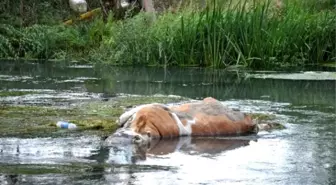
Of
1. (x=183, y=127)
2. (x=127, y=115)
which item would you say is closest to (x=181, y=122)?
(x=183, y=127)

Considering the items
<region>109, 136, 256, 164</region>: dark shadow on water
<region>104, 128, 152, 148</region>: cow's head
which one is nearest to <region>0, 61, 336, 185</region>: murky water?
<region>109, 136, 256, 164</region>: dark shadow on water

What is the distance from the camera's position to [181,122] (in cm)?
670

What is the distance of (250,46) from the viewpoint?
1477cm

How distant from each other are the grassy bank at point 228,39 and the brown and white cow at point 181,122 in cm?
760

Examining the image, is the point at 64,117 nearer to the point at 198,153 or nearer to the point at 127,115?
the point at 127,115

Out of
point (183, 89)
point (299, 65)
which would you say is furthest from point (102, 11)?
point (183, 89)

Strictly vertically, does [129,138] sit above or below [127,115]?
below

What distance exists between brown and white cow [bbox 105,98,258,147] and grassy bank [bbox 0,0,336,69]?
7600 mm

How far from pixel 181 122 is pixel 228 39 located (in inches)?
313

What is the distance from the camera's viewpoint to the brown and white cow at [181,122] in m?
6.41

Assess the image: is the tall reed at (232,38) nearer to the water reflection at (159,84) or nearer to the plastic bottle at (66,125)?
the water reflection at (159,84)

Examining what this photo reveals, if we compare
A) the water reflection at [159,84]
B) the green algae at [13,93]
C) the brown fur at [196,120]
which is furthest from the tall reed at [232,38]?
the brown fur at [196,120]

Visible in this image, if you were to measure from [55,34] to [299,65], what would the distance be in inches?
271

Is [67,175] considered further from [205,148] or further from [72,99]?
[72,99]
